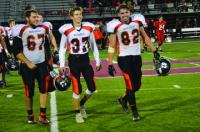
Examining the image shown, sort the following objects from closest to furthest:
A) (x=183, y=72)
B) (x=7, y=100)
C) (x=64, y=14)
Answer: (x=7, y=100), (x=183, y=72), (x=64, y=14)

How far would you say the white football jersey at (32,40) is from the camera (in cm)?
812

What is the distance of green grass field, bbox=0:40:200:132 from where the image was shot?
7.86 m

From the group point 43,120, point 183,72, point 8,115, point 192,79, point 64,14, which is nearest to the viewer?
point 43,120

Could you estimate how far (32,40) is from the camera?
817 cm

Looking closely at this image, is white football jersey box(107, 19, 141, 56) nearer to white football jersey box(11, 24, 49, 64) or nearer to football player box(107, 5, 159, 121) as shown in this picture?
football player box(107, 5, 159, 121)

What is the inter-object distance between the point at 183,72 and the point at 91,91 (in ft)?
24.6

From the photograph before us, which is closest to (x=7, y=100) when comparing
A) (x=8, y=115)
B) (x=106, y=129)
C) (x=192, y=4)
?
(x=8, y=115)

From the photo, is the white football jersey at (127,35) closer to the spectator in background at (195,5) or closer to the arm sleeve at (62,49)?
the arm sleeve at (62,49)

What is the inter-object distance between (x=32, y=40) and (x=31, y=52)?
0.70ft

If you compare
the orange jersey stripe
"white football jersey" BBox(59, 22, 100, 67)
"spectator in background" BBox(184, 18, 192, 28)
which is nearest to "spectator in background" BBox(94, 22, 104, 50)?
"spectator in background" BBox(184, 18, 192, 28)

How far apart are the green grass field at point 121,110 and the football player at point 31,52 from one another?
597 mm

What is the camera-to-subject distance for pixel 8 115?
9289 mm

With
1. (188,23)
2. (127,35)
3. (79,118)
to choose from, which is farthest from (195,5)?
(79,118)

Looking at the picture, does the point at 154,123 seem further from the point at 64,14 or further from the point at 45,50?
the point at 64,14
